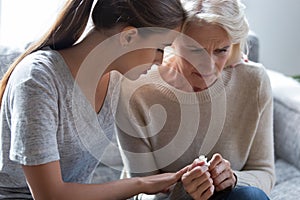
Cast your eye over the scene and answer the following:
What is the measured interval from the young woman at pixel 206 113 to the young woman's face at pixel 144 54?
147 millimetres

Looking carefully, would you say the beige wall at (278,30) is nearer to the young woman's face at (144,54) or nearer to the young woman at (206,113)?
the young woman at (206,113)

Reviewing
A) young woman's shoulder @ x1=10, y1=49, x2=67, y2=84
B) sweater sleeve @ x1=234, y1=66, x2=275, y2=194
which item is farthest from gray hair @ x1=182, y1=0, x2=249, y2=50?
young woman's shoulder @ x1=10, y1=49, x2=67, y2=84

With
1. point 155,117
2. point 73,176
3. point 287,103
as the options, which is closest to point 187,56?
point 155,117

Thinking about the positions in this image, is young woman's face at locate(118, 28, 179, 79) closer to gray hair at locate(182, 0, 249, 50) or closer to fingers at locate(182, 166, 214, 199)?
gray hair at locate(182, 0, 249, 50)

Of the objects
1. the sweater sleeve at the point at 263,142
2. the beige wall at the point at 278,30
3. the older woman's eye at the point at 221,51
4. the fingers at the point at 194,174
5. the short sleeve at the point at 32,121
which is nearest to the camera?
the short sleeve at the point at 32,121

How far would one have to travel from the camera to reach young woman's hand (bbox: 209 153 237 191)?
134cm

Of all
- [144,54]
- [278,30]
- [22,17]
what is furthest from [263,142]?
[278,30]

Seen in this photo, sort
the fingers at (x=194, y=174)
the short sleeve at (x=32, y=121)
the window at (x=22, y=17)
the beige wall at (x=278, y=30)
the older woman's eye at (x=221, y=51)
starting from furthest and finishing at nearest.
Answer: the beige wall at (x=278, y=30), the window at (x=22, y=17), the older woman's eye at (x=221, y=51), the fingers at (x=194, y=174), the short sleeve at (x=32, y=121)

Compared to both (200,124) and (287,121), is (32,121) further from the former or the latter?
(287,121)

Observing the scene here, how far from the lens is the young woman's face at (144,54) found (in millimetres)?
1229

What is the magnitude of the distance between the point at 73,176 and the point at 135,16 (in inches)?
16.9

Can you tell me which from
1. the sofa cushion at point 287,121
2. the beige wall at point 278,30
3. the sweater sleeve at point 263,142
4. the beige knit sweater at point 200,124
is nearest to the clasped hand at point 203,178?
the beige knit sweater at point 200,124

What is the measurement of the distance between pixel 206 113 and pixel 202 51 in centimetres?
21

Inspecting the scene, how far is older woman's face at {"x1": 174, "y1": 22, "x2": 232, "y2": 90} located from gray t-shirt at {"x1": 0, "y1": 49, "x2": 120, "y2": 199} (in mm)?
187
